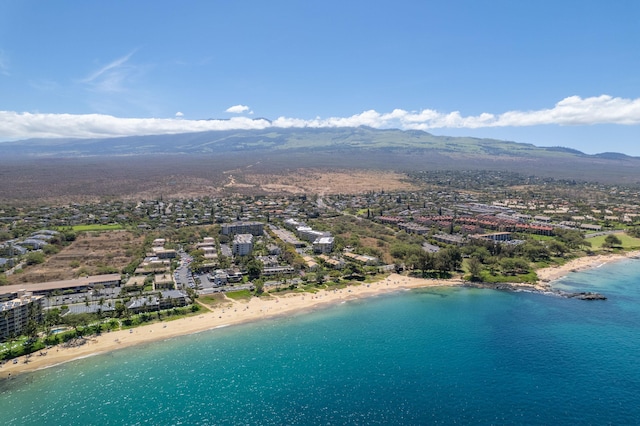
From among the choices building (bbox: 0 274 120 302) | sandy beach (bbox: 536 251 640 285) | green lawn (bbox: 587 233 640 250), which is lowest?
building (bbox: 0 274 120 302)

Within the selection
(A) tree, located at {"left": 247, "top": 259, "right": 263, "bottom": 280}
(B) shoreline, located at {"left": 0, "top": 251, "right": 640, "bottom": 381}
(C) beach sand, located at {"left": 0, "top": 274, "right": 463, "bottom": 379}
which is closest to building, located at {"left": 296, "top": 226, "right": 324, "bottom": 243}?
(A) tree, located at {"left": 247, "top": 259, "right": 263, "bottom": 280}

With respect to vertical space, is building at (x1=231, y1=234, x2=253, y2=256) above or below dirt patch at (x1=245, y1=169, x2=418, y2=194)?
below

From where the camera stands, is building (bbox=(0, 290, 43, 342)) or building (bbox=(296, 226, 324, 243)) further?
building (bbox=(296, 226, 324, 243))

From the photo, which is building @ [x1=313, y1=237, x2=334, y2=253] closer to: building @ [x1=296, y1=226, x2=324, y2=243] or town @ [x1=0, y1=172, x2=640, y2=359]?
town @ [x1=0, y1=172, x2=640, y2=359]

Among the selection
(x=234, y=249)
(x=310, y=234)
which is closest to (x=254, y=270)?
(x=234, y=249)

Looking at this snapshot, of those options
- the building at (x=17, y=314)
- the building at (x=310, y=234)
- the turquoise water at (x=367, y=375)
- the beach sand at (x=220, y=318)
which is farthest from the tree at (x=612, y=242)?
the building at (x=17, y=314)

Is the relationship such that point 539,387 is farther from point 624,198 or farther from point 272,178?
point 272,178

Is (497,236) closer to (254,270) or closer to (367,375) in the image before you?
(254,270)
